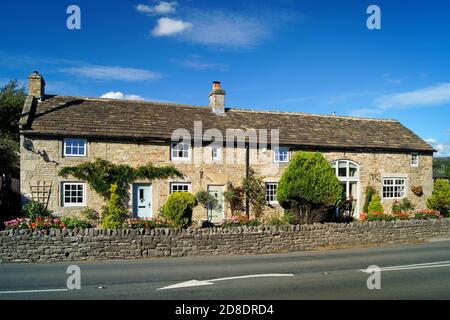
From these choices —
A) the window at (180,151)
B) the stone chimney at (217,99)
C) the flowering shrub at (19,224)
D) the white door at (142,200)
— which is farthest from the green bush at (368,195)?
the flowering shrub at (19,224)

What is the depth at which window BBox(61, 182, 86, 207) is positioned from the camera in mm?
19625

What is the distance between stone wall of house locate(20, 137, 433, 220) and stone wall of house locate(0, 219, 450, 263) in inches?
239

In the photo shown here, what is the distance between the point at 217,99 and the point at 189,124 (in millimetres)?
3656

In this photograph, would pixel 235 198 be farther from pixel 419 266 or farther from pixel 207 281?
pixel 207 281

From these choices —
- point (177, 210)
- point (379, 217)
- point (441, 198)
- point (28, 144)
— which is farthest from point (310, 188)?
point (28, 144)

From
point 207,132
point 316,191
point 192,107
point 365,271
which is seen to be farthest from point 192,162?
point 365,271

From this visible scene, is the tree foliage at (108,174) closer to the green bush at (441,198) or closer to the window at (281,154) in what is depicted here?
the window at (281,154)

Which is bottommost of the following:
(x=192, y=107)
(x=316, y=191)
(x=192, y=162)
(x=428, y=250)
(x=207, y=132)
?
(x=428, y=250)

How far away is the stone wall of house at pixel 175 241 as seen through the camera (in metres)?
13.6

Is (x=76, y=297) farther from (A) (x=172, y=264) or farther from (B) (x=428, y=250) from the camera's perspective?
(B) (x=428, y=250)

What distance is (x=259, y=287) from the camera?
9.22 metres

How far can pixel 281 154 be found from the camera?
78.8 ft

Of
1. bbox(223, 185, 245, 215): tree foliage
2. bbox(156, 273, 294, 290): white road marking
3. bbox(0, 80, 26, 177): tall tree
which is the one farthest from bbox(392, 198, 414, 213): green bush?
bbox(0, 80, 26, 177): tall tree

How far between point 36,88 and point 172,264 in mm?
15315
